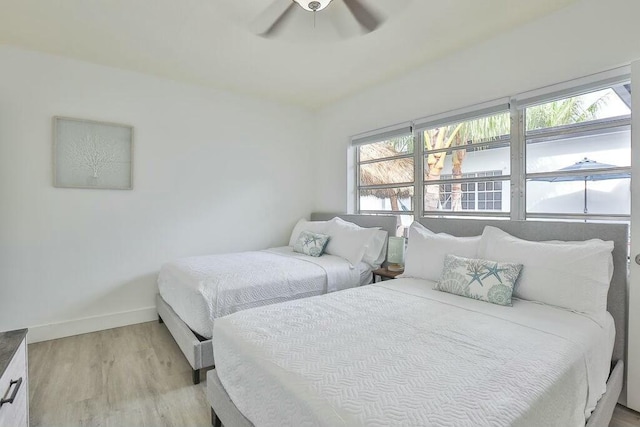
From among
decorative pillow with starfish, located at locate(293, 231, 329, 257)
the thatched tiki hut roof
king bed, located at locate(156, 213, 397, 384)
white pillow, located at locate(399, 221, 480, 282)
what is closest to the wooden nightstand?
king bed, located at locate(156, 213, 397, 384)

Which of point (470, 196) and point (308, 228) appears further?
point (308, 228)

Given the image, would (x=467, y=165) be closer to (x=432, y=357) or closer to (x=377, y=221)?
(x=377, y=221)

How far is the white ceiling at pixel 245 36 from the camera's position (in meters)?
2.11

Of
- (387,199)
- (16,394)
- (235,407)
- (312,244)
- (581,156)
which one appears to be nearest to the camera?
(16,394)

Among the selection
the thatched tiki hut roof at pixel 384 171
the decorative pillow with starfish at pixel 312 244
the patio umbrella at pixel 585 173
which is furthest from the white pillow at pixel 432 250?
the decorative pillow with starfish at pixel 312 244

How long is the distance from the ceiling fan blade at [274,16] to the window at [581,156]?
1.88m

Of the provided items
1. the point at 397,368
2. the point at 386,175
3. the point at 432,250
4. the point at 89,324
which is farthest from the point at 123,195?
the point at 397,368

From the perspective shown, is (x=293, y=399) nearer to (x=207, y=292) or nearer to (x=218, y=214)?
(x=207, y=292)

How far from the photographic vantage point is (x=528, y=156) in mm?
2430

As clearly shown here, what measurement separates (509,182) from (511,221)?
15.7 inches

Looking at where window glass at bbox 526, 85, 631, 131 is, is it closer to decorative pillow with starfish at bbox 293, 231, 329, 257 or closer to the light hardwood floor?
the light hardwood floor

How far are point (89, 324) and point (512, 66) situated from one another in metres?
4.23

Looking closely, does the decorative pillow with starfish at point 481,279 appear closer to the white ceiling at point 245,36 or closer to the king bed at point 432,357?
the king bed at point 432,357

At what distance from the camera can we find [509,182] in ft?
8.34
